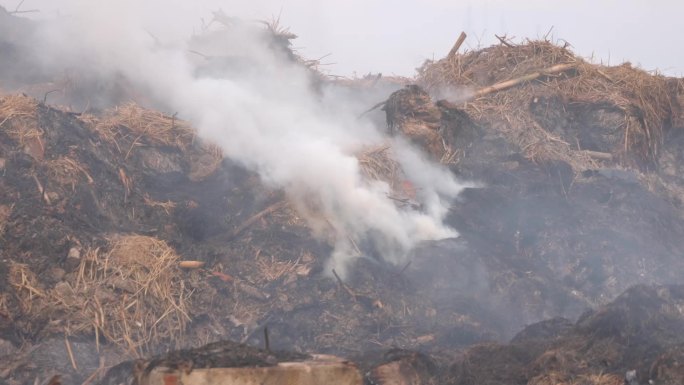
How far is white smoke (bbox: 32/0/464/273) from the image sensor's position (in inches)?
373

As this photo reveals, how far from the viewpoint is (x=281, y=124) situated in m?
11.1

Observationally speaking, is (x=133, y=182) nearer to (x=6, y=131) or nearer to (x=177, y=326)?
(x=6, y=131)

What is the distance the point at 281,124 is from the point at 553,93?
17.4 feet

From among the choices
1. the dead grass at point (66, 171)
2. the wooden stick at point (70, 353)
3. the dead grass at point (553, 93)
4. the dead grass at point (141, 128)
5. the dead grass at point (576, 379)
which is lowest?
the dead grass at point (576, 379)

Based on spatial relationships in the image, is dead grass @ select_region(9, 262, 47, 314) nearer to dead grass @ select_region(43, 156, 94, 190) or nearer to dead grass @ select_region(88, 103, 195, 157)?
dead grass @ select_region(43, 156, 94, 190)

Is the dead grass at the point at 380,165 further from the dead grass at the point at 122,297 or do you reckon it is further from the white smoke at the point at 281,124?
the dead grass at the point at 122,297

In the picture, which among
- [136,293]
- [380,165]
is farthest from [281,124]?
[136,293]

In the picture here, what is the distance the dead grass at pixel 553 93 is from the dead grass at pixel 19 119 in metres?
7.37

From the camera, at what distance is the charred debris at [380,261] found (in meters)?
6.18

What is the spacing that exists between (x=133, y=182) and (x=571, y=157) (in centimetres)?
744

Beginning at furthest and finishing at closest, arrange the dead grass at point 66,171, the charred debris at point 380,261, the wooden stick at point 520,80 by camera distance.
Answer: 1. the wooden stick at point 520,80
2. the dead grass at point 66,171
3. the charred debris at point 380,261

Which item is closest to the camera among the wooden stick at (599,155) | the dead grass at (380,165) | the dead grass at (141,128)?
the dead grass at (141,128)

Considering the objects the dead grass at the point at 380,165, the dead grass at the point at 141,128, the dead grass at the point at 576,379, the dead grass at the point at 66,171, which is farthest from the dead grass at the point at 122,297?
the dead grass at the point at 576,379

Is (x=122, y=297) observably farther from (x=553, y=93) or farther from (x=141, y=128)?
(x=553, y=93)
